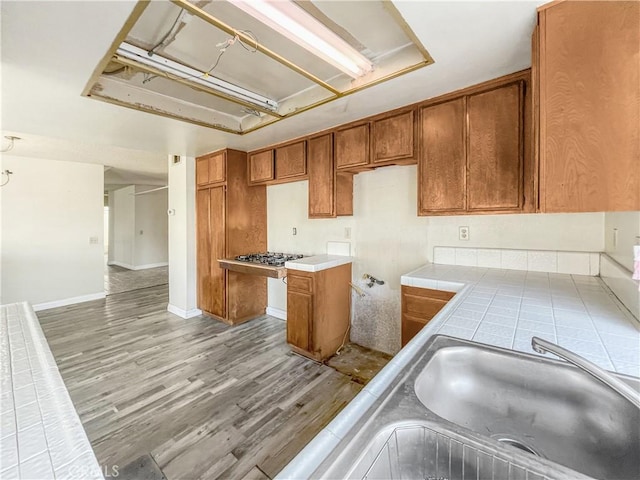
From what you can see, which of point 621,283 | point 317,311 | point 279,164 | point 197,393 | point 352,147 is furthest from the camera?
point 279,164

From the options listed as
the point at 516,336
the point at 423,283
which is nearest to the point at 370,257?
the point at 423,283

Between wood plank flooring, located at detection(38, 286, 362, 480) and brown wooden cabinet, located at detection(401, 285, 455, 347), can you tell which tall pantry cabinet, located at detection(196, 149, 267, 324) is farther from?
brown wooden cabinet, located at detection(401, 285, 455, 347)

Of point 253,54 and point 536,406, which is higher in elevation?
point 253,54

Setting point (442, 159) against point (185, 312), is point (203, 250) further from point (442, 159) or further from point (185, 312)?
point (442, 159)

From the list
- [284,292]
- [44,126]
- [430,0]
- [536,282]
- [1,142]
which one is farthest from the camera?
[284,292]

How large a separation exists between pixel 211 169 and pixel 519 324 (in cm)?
369

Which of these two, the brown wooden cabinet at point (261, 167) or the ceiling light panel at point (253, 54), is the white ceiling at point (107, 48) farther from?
the brown wooden cabinet at point (261, 167)

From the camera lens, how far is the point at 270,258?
3393 mm

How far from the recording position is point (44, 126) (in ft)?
8.25

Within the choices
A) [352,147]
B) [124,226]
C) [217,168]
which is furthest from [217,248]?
[124,226]

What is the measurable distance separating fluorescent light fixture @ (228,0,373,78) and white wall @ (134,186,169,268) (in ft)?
24.7

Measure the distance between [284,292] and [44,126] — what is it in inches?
116

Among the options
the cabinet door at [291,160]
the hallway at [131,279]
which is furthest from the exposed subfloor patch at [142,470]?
the hallway at [131,279]

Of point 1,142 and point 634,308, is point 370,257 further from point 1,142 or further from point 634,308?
point 1,142
